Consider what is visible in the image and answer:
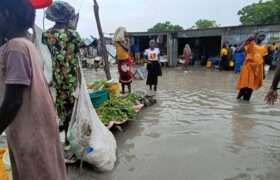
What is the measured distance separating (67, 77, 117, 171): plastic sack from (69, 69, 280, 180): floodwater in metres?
0.17

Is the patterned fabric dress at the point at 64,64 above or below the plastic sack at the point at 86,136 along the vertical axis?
above

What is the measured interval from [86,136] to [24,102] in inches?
78.8

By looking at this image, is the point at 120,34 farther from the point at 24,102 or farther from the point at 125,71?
the point at 24,102

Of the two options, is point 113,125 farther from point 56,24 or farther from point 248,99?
point 248,99

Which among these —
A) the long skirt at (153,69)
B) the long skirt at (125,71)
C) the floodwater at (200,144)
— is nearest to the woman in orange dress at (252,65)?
the floodwater at (200,144)

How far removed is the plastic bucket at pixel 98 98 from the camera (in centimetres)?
543

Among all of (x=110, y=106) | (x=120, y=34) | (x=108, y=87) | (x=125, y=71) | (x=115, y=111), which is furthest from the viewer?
(x=125, y=71)

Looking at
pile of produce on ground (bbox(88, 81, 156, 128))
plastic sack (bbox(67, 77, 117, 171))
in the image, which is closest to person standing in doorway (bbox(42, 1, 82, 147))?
plastic sack (bbox(67, 77, 117, 171))

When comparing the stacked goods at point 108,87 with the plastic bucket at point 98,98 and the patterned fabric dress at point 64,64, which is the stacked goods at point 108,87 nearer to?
the plastic bucket at point 98,98

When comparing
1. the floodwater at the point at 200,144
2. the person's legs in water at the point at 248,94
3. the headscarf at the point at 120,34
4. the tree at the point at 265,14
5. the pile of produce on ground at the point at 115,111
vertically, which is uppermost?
the tree at the point at 265,14

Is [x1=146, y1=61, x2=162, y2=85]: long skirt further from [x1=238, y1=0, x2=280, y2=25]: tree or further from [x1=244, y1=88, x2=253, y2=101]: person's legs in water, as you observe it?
[x1=238, y1=0, x2=280, y2=25]: tree

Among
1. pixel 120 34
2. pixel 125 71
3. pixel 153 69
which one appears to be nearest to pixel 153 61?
pixel 153 69

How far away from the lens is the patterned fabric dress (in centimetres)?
383

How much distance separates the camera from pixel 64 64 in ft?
12.6
